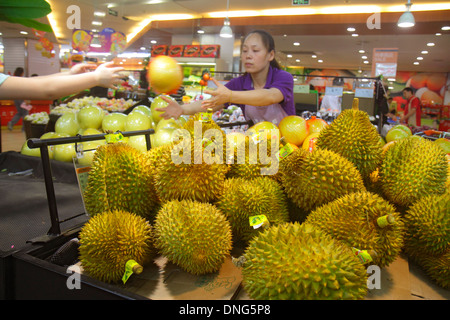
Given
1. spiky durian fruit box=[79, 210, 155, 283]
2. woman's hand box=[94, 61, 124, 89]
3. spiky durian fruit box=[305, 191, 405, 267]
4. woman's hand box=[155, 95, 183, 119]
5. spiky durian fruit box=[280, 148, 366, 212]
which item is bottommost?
spiky durian fruit box=[79, 210, 155, 283]

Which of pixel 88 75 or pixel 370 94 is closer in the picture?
pixel 88 75

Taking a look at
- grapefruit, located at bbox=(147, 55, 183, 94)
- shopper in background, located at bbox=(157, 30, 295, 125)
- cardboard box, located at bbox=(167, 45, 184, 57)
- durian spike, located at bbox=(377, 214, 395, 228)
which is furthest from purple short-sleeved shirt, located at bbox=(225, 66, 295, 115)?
cardboard box, located at bbox=(167, 45, 184, 57)

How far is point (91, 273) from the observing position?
2.85ft

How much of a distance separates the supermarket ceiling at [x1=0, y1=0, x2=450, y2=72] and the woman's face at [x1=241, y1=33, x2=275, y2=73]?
5.30 m

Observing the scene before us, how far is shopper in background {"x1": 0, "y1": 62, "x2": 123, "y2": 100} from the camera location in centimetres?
121

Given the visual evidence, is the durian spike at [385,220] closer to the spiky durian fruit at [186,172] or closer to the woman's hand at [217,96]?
the spiky durian fruit at [186,172]

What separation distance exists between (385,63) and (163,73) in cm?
764

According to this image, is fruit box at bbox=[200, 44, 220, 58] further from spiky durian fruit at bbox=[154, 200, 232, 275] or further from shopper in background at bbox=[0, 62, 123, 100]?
spiky durian fruit at bbox=[154, 200, 232, 275]

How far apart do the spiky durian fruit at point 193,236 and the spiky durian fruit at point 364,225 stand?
0.95 feet

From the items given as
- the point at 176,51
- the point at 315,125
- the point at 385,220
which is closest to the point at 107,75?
the point at 385,220

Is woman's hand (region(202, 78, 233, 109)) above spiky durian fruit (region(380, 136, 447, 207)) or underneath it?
above
